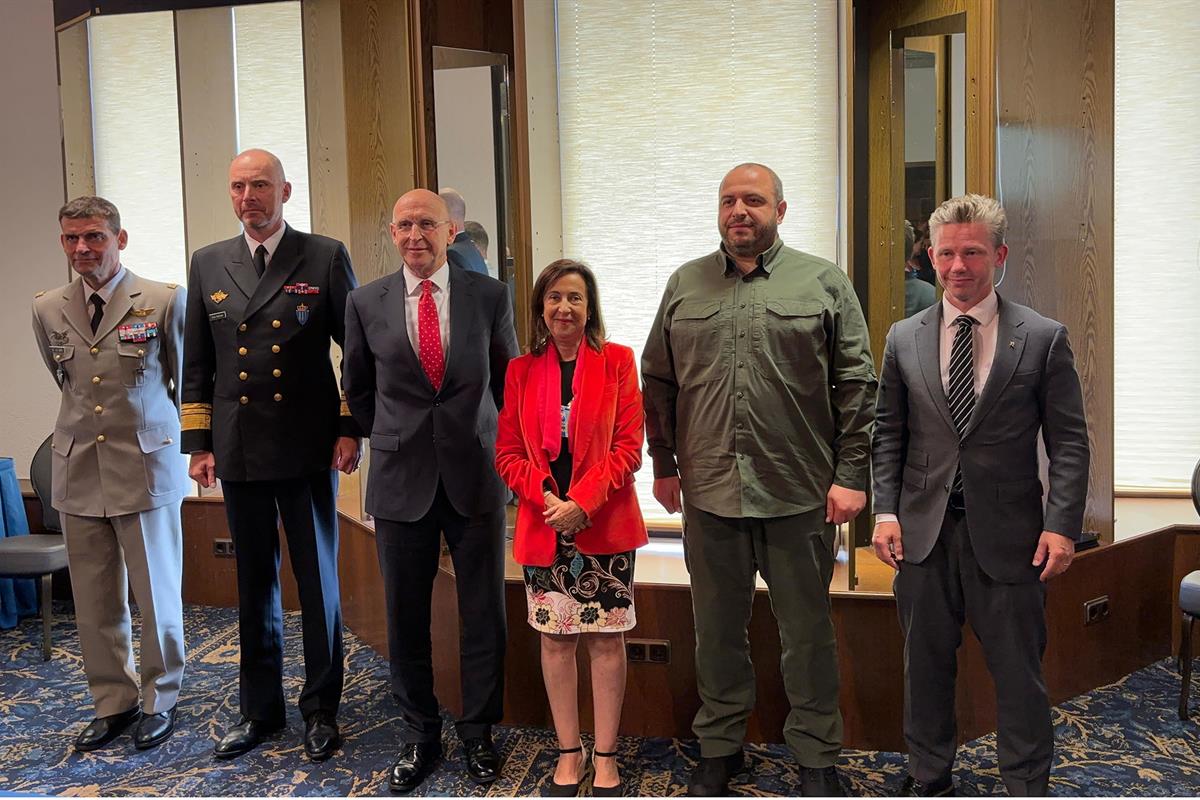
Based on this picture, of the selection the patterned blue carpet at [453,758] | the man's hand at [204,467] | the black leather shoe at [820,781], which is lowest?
the patterned blue carpet at [453,758]

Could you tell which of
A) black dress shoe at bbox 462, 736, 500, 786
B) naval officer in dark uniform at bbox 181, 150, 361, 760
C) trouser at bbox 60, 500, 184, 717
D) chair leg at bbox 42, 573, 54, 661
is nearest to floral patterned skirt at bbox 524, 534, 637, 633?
black dress shoe at bbox 462, 736, 500, 786

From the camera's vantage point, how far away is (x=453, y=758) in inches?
125

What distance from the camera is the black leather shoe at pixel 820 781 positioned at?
276cm

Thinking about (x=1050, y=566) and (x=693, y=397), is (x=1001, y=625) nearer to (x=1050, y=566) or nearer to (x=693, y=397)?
(x=1050, y=566)

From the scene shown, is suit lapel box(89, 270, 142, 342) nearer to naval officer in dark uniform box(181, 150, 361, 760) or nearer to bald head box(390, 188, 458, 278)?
naval officer in dark uniform box(181, 150, 361, 760)

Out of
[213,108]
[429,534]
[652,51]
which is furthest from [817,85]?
[213,108]

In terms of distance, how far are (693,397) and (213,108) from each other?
3.10 m

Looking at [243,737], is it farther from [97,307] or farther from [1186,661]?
[1186,661]

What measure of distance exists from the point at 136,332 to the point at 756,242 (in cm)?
198

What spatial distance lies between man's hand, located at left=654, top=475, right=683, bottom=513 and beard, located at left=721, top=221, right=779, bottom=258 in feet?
2.13

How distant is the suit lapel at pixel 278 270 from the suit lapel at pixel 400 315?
347 millimetres

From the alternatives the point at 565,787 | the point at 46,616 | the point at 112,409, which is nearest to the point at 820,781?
the point at 565,787

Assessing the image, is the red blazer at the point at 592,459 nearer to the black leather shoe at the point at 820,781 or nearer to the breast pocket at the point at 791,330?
the breast pocket at the point at 791,330

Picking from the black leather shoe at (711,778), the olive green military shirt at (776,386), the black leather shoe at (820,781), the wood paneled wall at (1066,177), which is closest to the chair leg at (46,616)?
the black leather shoe at (711,778)
